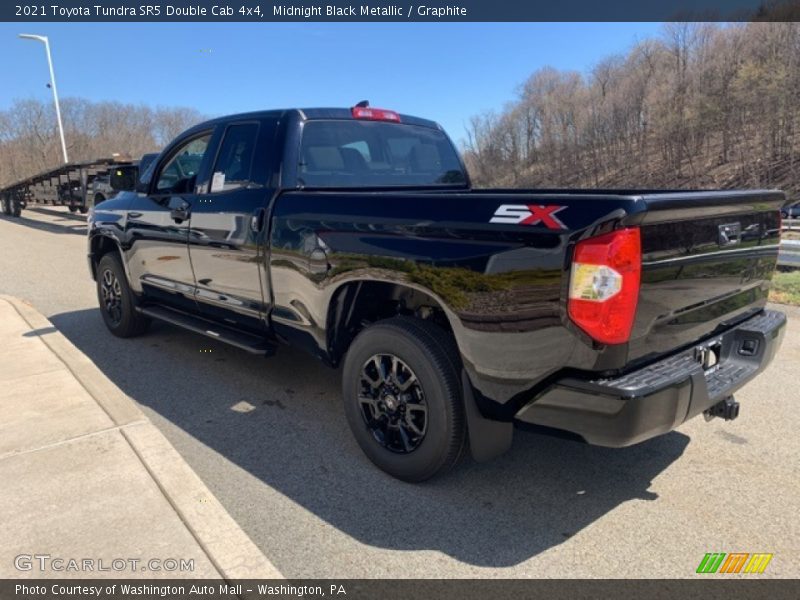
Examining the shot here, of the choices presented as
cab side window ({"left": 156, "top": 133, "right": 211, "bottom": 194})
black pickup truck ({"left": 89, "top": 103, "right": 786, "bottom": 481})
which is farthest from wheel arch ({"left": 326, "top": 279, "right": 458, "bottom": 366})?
cab side window ({"left": 156, "top": 133, "right": 211, "bottom": 194})

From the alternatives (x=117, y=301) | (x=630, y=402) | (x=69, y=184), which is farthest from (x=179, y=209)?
(x=69, y=184)

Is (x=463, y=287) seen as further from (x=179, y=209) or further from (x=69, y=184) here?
(x=69, y=184)

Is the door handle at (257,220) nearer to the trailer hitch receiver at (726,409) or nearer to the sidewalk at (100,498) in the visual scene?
the sidewalk at (100,498)

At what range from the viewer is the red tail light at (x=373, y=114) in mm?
4277

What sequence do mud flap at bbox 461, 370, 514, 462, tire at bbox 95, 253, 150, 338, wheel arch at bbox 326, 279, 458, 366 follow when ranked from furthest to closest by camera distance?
tire at bbox 95, 253, 150, 338
wheel arch at bbox 326, 279, 458, 366
mud flap at bbox 461, 370, 514, 462

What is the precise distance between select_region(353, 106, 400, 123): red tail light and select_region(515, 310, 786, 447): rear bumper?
2.76 meters

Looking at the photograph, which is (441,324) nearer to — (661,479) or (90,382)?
(661,479)

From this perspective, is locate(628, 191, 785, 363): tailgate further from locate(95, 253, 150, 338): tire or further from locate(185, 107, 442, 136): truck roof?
locate(95, 253, 150, 338): tire

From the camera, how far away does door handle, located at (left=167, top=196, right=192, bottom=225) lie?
439 cm

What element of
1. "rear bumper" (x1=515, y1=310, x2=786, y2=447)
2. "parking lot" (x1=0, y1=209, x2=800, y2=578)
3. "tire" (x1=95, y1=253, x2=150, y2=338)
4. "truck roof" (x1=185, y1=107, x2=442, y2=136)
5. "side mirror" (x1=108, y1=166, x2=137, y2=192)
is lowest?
"parking lot" (x1=0, y1=209, x2=800, y2=578)

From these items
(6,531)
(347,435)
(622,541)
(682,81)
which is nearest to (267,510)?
(347,435)

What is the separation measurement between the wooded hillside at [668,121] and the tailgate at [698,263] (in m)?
25.7

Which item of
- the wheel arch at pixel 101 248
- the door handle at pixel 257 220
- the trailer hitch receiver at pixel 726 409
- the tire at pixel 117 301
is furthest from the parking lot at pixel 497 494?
the wheel arch at pixel 101 248

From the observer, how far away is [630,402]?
213 centimetres
